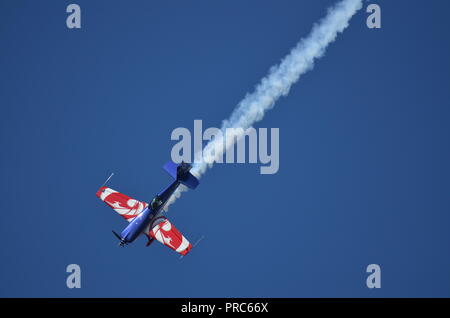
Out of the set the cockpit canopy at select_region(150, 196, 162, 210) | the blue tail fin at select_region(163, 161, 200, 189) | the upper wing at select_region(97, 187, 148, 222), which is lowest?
the cockpit canopy at select_region(150, 196, 162, 210)

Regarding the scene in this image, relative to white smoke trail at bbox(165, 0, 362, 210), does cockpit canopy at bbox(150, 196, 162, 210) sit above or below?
below

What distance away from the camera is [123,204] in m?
37.4

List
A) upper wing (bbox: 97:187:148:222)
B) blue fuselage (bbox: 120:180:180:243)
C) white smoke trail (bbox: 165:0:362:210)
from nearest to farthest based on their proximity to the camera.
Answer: blue fuselage (bbox: 120:180:180:243), upper wing (bbox: 97:187:148:222), white smoke trail (bbox: 165:0:362:210)

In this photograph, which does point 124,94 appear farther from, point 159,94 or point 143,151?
point 143,151

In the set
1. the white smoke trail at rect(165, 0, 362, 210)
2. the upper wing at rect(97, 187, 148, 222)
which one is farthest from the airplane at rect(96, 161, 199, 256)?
the white smoke trail at rect(165, 0, 362, 210)

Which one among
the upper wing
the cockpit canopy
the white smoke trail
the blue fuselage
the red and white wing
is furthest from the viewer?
the white smoke trail

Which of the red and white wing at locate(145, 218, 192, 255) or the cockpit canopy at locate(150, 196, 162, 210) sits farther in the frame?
the red and white wing at locate(145, 218, 192, 255)

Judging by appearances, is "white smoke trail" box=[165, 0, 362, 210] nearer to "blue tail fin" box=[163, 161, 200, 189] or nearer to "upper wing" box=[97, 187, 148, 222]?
"blue tail fin" box=[163, 161, 200, 189]

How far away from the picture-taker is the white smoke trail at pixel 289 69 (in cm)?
3775

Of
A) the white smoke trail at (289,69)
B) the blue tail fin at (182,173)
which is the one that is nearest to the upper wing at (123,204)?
the blue tail fin at (182,173)

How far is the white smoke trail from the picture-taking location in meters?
37.8

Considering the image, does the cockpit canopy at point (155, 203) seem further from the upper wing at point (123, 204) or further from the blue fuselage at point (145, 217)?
the upper wing at point (123, 204)
